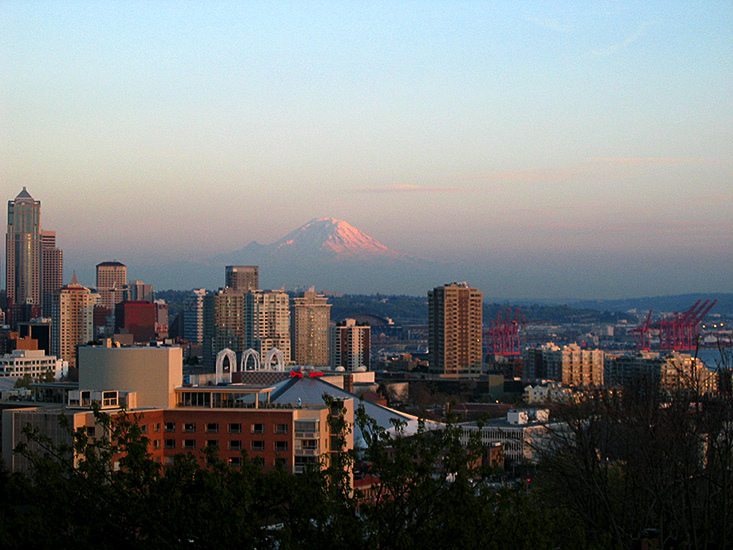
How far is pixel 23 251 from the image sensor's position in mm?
134875

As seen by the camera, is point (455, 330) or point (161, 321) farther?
point (161, 321)

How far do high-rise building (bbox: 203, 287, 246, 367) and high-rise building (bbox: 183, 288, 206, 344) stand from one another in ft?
35.7

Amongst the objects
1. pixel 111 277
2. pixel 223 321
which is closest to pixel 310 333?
pixel 223 321

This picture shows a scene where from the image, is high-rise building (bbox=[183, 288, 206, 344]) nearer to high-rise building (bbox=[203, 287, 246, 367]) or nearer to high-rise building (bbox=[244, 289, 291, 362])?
high-rise building (bbox=[203, 287, 246, 367])

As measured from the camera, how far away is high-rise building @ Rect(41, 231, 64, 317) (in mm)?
133875

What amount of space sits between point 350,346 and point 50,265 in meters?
66.3

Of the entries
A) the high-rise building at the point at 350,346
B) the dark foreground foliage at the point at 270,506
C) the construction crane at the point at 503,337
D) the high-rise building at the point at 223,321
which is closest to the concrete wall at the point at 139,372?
the dark foreground foliage at the point at 270,506

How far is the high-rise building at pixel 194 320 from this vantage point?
4033 inches

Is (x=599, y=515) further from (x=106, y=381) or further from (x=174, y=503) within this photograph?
(x=106, y=381)

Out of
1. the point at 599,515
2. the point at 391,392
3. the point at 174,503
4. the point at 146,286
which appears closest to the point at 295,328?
the point at 391,392

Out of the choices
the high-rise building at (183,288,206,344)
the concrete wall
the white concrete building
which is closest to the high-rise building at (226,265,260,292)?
the high-rise building at (183,288,206,344)

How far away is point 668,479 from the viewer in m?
11.6

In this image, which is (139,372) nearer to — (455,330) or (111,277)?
(455,330)

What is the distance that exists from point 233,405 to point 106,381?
7.80ft
